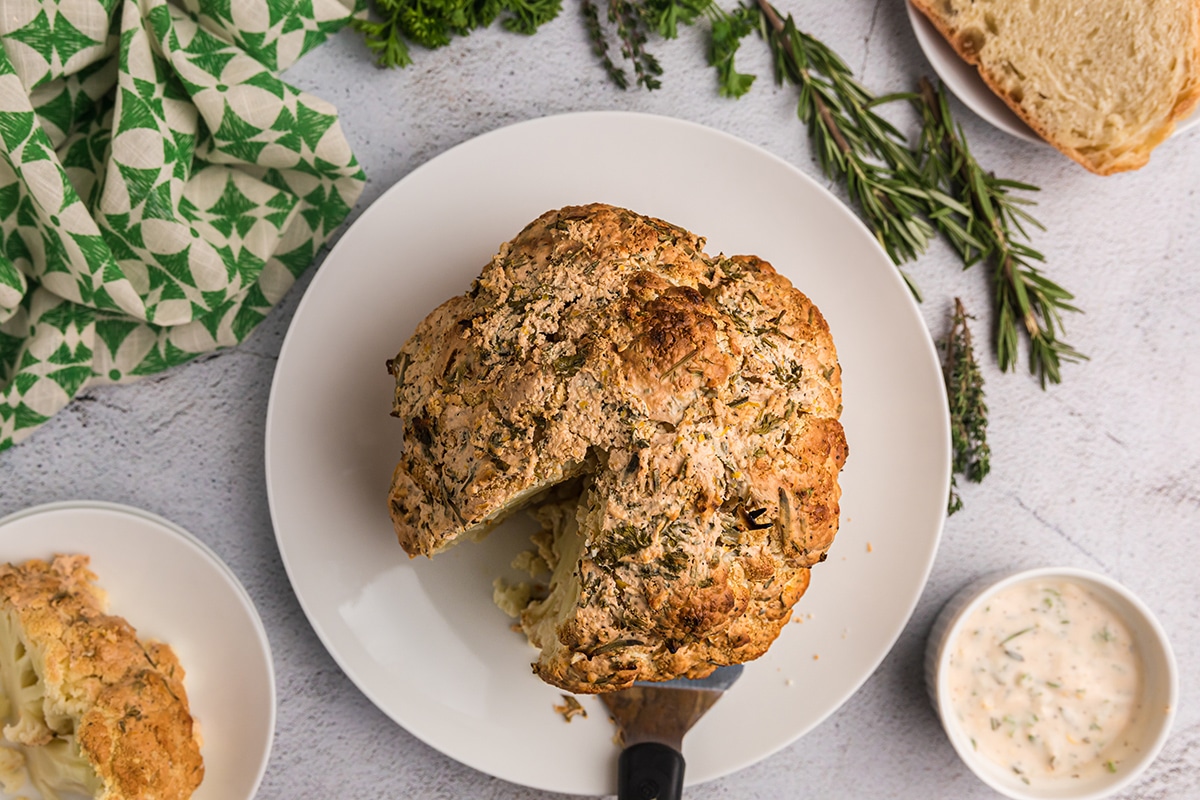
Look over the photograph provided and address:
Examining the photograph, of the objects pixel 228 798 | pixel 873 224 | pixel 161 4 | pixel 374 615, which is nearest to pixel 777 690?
pixel 374 615

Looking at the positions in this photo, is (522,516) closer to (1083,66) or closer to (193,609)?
(193,609)

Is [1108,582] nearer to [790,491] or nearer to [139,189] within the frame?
[790,491]

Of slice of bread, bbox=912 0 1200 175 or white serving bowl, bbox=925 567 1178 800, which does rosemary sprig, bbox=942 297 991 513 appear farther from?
slice of bread, bbox=912 0 1200 175

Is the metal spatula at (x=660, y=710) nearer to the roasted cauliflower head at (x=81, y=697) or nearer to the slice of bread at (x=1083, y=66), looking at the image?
the roasted cauliflower head at (x=81, y=697)

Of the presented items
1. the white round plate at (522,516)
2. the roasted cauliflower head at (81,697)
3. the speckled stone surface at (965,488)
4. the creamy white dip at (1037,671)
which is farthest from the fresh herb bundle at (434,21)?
the creamy white dip at (1037,671)

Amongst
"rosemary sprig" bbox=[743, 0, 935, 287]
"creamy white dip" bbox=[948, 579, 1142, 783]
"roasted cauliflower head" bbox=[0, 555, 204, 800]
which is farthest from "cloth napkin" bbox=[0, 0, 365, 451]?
"creamy white dip" bbox=[948, 579, 1142, 783]

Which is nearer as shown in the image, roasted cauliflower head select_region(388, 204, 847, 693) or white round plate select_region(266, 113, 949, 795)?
roasted cauliflower head select_region(388, 204, 847, 693)
